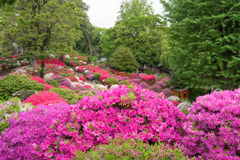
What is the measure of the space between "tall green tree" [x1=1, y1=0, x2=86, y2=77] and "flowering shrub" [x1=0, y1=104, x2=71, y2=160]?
8.63 m

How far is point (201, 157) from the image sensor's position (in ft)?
8.92

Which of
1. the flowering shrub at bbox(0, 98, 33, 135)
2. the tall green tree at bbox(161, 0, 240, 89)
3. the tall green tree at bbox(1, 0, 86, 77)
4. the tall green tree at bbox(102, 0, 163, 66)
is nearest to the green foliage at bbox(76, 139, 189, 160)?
the flowering shrub at bbox(0, 98, 33, 135)

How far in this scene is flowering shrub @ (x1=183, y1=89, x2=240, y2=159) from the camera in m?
2.57

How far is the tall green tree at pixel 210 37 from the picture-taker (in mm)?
7594

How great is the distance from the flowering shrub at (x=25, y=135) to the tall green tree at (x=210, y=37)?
7.24m

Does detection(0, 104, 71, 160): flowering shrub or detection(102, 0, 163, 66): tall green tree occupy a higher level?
detection(102, 0, 163, 66): tall green tree

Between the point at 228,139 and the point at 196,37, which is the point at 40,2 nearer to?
the point at 196,37

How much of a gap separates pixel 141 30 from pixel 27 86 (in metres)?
24.8

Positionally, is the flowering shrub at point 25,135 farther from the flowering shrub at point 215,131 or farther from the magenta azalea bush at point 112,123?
the flowering shrub at point 215,131

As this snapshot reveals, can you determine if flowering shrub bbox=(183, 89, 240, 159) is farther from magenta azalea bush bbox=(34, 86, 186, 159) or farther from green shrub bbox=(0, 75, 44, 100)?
green shrub bbox=(0, 75, 44, 100)

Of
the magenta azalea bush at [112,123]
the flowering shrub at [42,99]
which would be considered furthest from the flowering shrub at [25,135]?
the flowering shrub at [42,99]

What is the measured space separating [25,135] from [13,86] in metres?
5.08

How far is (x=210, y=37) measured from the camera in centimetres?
852

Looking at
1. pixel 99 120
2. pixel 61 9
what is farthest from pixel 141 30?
pixel 99 120
